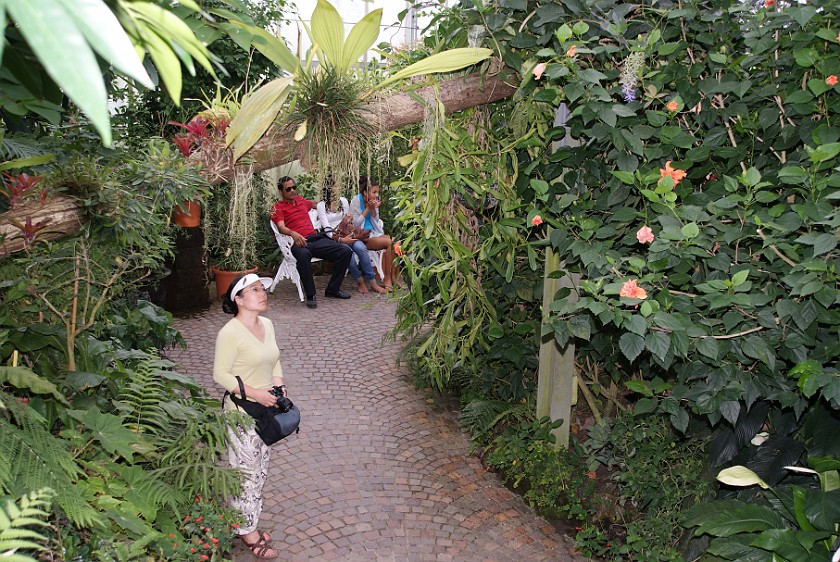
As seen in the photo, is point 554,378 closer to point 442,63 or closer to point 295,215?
point 442,63

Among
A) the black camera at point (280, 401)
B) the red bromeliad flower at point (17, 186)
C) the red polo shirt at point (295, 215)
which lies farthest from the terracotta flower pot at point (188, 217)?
the red bromeliad flower at point (17, 186)

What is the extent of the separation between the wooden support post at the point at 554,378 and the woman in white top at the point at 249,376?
1735mm

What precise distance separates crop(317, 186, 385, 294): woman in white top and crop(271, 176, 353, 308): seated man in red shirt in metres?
0.16

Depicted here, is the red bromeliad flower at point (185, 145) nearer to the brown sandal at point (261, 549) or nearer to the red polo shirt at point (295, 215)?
the brown sandal at point (261, 549)

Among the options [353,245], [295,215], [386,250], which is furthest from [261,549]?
[386,250]

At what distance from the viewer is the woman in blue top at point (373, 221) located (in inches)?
336

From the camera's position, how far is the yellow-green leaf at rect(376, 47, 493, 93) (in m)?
3.01

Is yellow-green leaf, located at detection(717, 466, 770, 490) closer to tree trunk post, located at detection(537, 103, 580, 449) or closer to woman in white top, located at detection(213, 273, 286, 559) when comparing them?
tree trunk post, located at detection(537, 103, 580, 449)

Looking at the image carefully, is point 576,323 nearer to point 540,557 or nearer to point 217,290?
point 540,557

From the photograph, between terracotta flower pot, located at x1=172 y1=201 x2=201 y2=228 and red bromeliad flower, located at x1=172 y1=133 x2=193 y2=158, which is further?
terracotta flower pot, located at x1=172 y1=201 x2=201 y2=228

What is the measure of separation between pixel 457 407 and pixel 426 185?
7.60ft

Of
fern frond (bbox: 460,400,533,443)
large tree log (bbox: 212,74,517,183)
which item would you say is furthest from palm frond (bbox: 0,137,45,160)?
fern frond (bbox: 460,400,533,443)

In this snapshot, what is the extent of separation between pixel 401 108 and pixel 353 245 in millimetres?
5416

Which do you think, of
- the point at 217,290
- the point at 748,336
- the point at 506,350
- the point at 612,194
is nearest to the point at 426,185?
the point at 612,194
